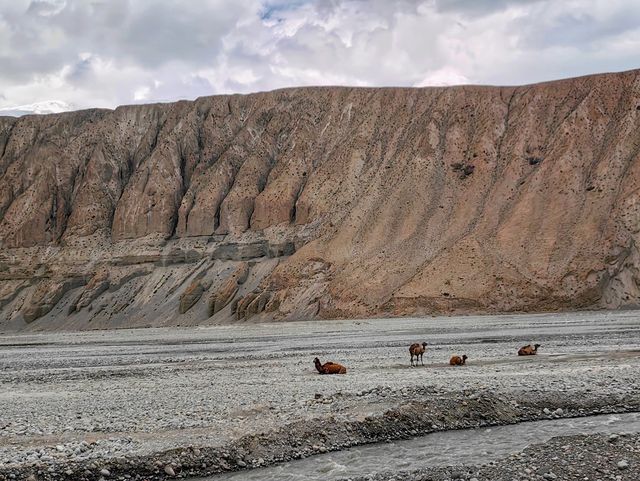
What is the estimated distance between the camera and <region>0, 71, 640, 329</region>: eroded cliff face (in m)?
59.3

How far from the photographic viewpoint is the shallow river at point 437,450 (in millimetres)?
10008

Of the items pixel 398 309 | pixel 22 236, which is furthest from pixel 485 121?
pixel 22 236

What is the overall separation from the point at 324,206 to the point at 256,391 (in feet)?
192

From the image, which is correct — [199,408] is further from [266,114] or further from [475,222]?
[266,114]

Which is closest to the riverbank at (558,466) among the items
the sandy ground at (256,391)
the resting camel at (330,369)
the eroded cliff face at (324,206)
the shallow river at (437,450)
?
the shallow river at (437,450)

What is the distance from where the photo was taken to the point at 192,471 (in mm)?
10242

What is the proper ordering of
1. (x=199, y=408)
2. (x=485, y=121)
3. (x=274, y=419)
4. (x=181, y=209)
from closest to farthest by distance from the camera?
(x=274, y=419)
(x=199, y=408)
(x=485, y=121)
(x=181, y=209)

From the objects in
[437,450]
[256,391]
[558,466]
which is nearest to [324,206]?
[256,391]

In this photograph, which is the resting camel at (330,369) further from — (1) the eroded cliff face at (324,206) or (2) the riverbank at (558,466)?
(1) the eroded cliff face at (324,206)

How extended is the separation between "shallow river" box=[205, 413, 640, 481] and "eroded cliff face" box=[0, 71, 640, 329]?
45.1m

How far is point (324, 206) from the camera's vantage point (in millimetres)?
74875

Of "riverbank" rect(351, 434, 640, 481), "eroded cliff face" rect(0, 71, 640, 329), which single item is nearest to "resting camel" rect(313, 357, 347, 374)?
"riverbank" rect(351, 434, 640, 481)

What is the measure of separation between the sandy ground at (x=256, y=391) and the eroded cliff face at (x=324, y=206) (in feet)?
97.4

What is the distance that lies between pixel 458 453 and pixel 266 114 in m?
80.7
